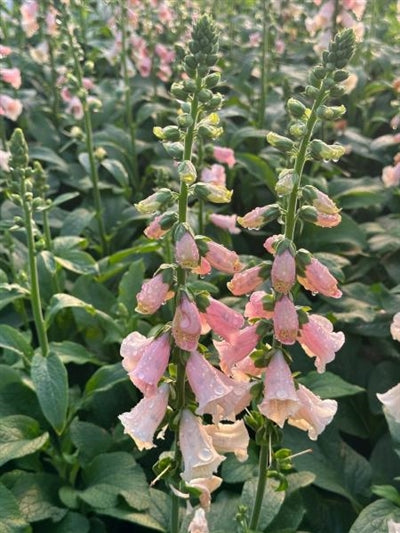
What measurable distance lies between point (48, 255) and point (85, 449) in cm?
86

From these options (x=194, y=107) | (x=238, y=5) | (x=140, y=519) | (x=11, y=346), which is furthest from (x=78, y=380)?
(x=238, y=5)

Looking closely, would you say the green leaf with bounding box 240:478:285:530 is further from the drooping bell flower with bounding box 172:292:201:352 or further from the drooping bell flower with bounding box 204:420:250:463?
the drooping bell flower with bounding box 172:292:201:352

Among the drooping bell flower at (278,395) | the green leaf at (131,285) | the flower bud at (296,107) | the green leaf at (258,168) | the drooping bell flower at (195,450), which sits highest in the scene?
the flower bud at (296,107)

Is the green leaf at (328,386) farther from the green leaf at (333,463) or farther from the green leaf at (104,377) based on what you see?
the green leaf at (104,377)

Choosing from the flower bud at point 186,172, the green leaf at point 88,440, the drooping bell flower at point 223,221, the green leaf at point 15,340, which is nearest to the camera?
the flower bud at point 186,172

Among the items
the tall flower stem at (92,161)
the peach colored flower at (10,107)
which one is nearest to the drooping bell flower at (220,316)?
the tall flower stem at (92,161)

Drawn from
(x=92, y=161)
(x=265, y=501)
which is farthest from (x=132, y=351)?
(x=92, y=161)

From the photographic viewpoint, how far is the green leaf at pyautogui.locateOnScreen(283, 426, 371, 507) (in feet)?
10.0

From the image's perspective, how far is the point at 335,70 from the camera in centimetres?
188

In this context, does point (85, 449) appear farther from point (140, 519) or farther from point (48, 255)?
point (48, 255)

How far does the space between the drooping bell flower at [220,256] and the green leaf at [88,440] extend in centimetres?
151

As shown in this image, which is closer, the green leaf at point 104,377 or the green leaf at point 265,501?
the green leaf at point 265,501

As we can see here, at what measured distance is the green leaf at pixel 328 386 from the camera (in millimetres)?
3065

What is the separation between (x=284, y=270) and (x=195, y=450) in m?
0.53
